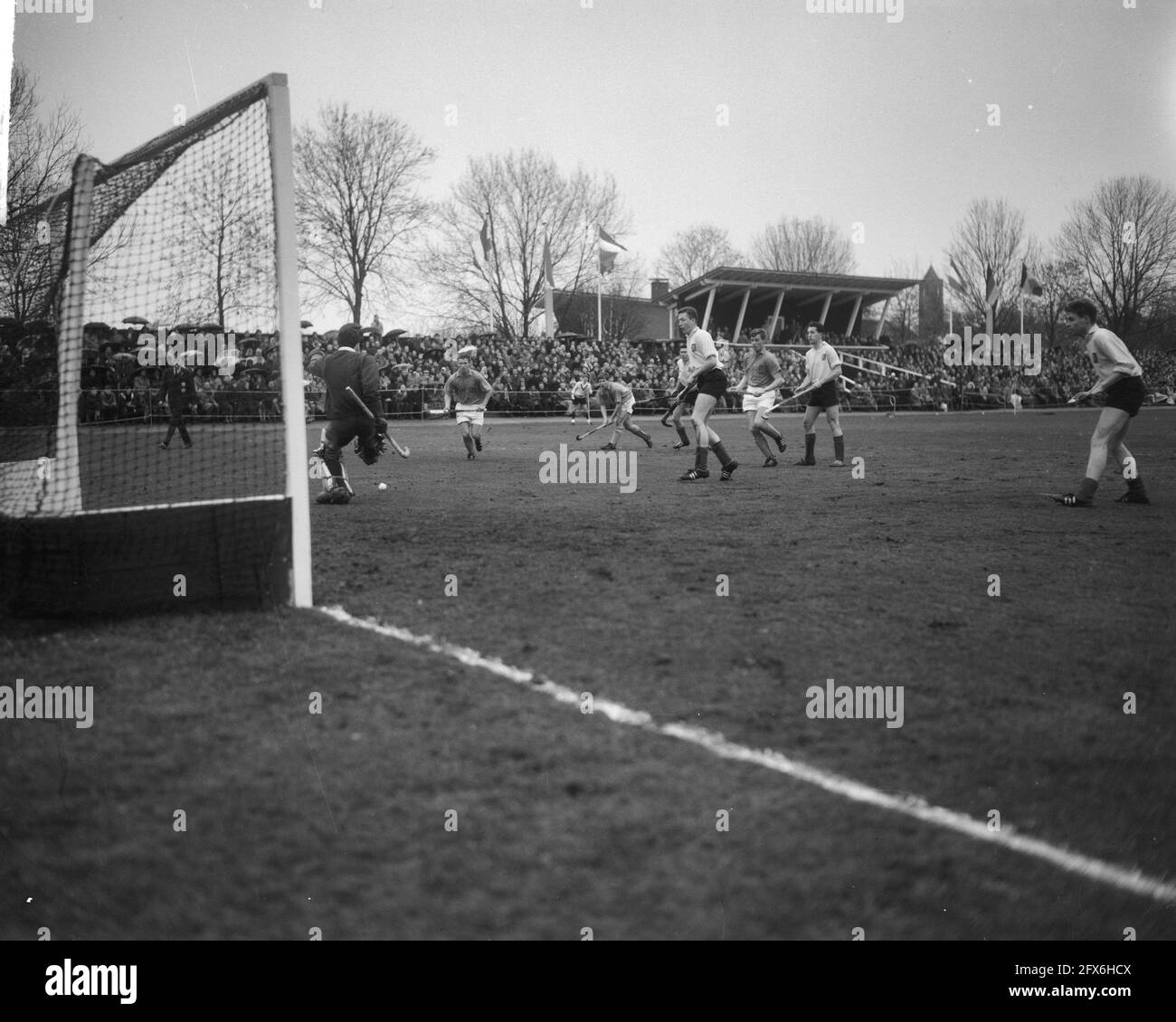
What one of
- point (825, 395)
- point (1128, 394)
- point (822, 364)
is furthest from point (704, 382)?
point (1128, 394)

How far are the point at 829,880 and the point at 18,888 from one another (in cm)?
217

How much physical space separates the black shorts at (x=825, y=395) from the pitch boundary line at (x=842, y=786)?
11.0 m

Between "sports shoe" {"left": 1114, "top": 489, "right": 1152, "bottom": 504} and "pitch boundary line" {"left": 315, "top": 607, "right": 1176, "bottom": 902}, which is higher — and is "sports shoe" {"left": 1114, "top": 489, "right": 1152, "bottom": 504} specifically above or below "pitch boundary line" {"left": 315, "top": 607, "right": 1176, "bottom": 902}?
above

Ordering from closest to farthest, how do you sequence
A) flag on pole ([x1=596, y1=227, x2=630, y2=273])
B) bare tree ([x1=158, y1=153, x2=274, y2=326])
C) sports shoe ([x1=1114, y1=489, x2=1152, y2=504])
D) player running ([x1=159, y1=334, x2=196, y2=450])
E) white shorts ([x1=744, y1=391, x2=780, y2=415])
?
bare tree ([x1=158, y1=153, x2=274, y2=326])
sports shoe ([x1=1114, y1=489, x2=1152, y2=504])
white shorts ([x1=744, y1=391, x2=780, y2=415])
player running ([x1=159, y1=334, x2=196, y2=450])
flag on pole ([x1=596, y1=227, x2=630, y2=273])

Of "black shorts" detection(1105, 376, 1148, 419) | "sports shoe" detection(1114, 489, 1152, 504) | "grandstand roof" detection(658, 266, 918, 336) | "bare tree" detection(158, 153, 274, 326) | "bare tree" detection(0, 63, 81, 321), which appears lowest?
"sports shoe" detection(1114, 489, 1152, 504)

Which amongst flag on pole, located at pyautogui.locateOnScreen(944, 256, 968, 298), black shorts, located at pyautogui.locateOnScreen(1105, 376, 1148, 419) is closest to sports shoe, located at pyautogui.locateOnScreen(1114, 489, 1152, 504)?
black shorts, located at pyautogui.locateOnScreen(1105, 376, 1148, 419)

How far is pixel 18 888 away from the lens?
8.36 ft

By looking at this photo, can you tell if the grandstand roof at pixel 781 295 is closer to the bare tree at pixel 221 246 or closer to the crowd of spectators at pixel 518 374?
the crowd of spectators at pixel 518 374

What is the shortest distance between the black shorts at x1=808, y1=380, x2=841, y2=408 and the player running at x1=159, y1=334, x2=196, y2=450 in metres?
11.1

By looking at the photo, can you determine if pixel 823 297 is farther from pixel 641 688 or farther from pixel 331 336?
pixel 641 688

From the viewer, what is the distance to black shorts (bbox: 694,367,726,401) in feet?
41.8

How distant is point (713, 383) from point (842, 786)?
10.0 m

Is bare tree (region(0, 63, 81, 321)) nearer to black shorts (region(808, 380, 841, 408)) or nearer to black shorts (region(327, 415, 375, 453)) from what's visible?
black shorts (region(327, 415, 375, 453))

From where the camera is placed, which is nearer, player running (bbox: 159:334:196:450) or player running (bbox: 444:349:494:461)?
player running (bbox: 444:349:494:461)
